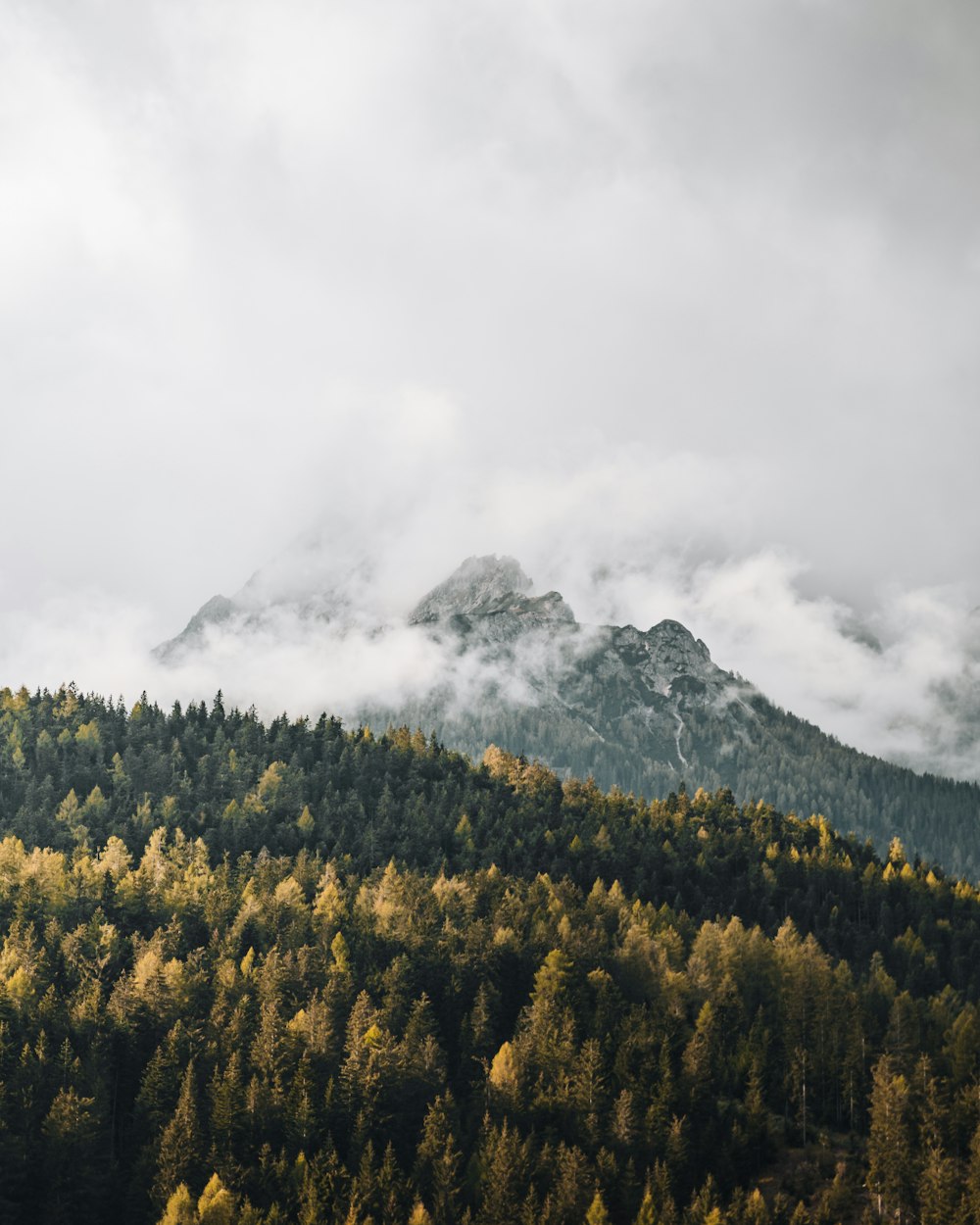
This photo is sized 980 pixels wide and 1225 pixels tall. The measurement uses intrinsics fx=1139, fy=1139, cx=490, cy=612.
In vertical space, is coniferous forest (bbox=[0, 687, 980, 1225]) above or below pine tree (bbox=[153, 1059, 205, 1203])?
above

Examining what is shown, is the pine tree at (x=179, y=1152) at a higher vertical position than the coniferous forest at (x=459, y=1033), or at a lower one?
lower

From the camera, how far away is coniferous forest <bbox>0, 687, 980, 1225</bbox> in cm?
9644

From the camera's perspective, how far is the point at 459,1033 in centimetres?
12069

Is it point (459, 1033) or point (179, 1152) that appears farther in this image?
point (459, 1033)

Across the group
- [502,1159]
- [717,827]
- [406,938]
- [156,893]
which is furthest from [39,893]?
[717,827]

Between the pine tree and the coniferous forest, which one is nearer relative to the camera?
the coniferous forest

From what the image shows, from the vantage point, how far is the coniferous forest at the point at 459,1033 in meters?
96.4

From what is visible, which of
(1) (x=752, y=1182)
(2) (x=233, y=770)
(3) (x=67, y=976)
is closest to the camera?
(1) (x=752, y=1182)

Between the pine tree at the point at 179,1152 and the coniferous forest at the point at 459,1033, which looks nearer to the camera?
the coniferous forest at the point at 459,1033

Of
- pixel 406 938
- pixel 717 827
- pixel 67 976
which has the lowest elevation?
pixel 67 976

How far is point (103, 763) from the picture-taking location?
19150cm

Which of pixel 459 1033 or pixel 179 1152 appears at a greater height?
pixel 459 1033

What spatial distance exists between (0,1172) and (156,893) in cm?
4735

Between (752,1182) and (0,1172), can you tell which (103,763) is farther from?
(752,1182)
